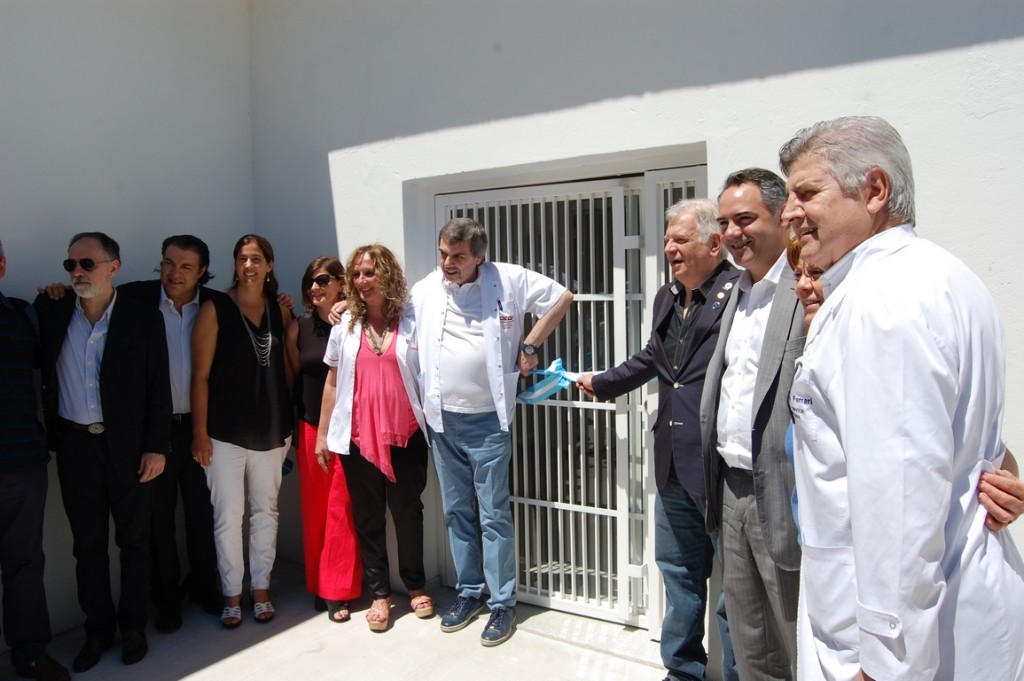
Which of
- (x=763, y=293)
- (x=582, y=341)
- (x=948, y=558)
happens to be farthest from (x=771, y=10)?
(x=948, y=558)

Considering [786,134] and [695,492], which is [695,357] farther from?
[786,134]

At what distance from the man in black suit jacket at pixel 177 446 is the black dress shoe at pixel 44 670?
0.58 m

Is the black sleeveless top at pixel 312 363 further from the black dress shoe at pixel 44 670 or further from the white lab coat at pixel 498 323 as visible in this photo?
the black dress shoe at pixel 44 670

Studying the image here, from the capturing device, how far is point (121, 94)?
160 inches

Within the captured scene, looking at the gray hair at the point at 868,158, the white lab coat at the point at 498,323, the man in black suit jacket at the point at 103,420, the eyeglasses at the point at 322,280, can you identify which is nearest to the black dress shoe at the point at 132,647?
the man in black suit jacket at the point at 103,420

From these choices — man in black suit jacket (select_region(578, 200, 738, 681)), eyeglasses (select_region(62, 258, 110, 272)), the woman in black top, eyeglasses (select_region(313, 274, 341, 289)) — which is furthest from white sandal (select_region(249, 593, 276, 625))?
man in black suit jacket (select_region(578, 200, 738, 681))

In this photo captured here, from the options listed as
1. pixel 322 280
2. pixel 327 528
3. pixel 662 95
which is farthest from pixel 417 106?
pixel 327 528

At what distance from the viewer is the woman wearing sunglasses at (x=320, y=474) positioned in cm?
390

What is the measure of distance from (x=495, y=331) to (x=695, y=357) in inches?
43.0

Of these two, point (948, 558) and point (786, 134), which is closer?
point (948, 558)

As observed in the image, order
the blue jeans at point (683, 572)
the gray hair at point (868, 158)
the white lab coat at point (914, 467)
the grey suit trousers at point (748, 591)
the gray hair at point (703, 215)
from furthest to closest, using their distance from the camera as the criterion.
Answer: the blue jeans at point (683, 572) < the gray hair at point (703, 215) < the grey suit trousers at point (748, 591) < the gray hair at point (868, 158) < the white lab coat at point (914, 467)

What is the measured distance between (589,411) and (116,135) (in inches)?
123

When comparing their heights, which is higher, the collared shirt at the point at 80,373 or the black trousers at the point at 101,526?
the collared shirt at the point at 80,373

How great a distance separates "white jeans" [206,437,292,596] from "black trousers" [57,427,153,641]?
1.20 ft
